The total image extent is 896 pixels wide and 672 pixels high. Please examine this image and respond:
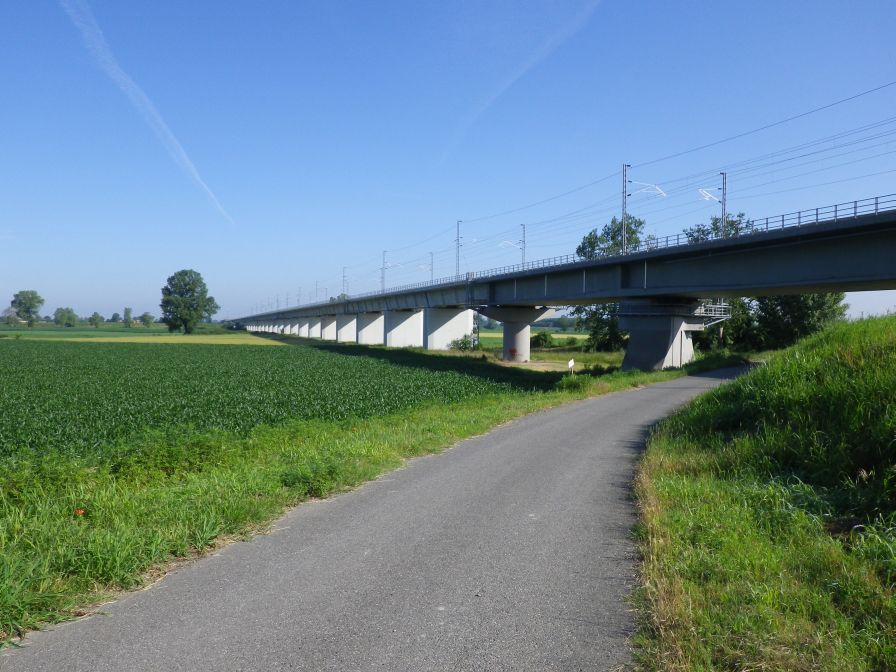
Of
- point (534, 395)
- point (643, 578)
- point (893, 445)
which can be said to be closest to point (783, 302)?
point (534, 395)

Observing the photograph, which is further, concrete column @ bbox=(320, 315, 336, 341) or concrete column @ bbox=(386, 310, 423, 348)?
concrete column @ bbox=(320, 315, 336, 341)

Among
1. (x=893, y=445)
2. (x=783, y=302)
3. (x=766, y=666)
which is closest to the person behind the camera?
(x=766, y=666)

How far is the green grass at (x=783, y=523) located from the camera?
14.3 feet

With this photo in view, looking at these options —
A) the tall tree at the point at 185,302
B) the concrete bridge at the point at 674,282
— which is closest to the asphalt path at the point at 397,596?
the concrete bridge at the point at 674,282

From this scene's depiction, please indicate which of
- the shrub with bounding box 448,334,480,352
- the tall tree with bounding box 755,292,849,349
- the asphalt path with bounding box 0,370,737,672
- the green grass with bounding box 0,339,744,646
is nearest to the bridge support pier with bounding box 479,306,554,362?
the shrub with bounding box 448,334,480,352

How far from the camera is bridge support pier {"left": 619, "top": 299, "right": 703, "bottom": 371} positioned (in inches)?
1500

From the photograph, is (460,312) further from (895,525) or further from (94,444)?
(895,525)

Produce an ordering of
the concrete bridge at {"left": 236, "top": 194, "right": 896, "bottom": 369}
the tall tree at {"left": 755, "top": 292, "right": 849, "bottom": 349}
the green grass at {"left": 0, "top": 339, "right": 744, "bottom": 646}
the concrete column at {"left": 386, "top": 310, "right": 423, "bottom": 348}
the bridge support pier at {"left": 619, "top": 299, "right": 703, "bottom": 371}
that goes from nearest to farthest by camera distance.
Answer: the green grass at {"left": 0, "top": 339, "right": 744, "bottom": 646}, the concrete bridge at {"left": 236, "top": 194, "right": 896, "bottom": 369}, the bridge support pier at {"left": 619, "top": 299, "right": 703, "bottom": 371}, the tall tree at {"left": 755, "top": 292, "right": 849, "bottom": 349}, the concrete column at {"left": 386, "top": 310, "right": 423, "bottom": 348}

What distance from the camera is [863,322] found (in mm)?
14203

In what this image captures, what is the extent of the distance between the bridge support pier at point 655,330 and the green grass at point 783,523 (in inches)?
987

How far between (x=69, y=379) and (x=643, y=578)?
3138 cm

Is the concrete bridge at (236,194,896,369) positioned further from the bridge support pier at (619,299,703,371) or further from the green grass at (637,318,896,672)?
the green grass at (637,318,896,672)

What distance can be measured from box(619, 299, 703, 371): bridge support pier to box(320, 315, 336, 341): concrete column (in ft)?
296

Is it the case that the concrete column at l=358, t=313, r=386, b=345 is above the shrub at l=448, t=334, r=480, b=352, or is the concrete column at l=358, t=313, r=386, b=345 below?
above
